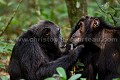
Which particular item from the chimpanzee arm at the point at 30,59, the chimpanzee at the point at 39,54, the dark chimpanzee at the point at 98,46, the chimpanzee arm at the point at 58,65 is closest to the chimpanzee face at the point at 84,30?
the dark chimpanzee at the point at 98,46

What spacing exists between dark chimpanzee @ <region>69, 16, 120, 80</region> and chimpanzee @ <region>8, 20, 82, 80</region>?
0.37 metres

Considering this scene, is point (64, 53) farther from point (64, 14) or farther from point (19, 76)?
point (64, 14)

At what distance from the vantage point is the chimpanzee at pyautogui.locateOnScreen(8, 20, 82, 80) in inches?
305

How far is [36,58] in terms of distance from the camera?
7812 millimetres

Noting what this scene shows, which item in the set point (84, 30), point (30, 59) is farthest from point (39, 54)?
point (84, 30)

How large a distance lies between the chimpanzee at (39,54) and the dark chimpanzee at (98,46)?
0.37 metres

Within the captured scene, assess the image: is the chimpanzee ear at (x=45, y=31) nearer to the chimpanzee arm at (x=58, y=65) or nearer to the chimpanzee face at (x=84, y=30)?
the chimpanzee face at (x=84, y=30)

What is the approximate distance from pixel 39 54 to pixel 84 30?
1019 millimetres

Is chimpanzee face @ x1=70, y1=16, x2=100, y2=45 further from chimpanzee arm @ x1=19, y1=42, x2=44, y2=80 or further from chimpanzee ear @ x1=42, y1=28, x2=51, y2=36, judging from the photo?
chimpanzee arm @ x1=19, y1=42, x2=44, y2=80

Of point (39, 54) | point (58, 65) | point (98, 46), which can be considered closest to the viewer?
point (58, 65)

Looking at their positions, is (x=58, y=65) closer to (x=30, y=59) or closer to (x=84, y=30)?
(x=30, y=59)

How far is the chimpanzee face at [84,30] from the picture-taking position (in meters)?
8.16

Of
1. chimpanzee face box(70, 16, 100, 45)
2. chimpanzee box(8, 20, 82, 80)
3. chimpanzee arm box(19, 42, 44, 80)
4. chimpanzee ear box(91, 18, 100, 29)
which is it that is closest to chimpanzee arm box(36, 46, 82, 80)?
chimpanzee box(8, 20, 82, 80)

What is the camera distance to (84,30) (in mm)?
8219
